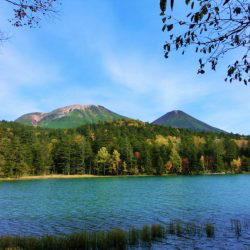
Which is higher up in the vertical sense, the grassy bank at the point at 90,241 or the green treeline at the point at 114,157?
the green treeline at the point at 114,157

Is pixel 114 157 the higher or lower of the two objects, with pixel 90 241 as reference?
higher

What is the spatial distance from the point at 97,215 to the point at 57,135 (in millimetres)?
149646

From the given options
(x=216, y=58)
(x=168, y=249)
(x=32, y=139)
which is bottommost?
(x=168, y=249)

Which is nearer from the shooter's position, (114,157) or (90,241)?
(90,241)

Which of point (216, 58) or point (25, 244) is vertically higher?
point (216, 58)

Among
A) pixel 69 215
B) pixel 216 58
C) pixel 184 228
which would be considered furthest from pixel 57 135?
pixel 216 58

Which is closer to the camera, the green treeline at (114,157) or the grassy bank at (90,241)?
the grassy bank at (90,241)

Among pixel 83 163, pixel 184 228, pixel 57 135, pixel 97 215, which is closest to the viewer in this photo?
pixel 184 228

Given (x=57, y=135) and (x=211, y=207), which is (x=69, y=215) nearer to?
(x=211, y=207)

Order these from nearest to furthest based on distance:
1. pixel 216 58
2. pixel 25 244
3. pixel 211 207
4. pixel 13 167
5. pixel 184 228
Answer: pixel 216 58 → pixel 25 244 → pixel 184 228 → pixel 211 207 → pixel 13 167

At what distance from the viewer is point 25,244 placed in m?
16.1

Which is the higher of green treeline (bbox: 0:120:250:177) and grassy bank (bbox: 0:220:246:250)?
green treeline (bbox: 0:120:250:177)

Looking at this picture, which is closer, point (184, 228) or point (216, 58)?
point (216, 58)

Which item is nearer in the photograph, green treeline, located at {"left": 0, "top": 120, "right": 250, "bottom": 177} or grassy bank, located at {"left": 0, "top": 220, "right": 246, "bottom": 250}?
grassy bank, located at {"left": 0, "top": 220, "right": 246, "bottom": 250}
